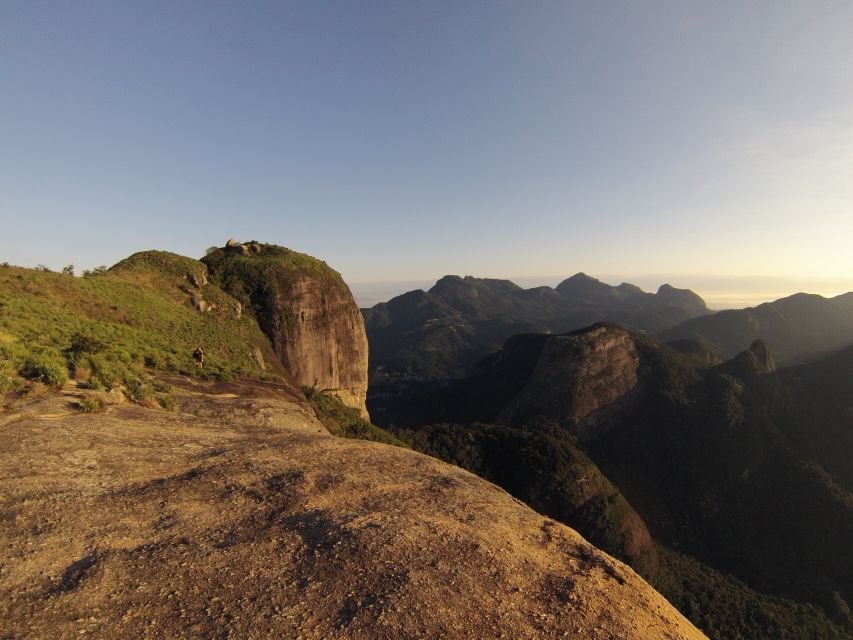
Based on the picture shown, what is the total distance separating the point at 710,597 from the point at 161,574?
2872 inches

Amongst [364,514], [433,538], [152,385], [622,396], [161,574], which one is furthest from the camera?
[622,396]

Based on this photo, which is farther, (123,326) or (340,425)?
(340,425)

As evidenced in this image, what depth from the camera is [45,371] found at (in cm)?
1717

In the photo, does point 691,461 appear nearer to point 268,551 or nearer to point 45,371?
point 268,551

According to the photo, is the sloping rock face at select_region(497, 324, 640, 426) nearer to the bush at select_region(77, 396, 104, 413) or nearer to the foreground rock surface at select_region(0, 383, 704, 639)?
the foreground rock surface at select_region(0, 383, 704, 639)

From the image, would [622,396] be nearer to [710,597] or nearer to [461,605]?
[710,597]

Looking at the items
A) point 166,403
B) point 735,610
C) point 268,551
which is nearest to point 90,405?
point 166,403

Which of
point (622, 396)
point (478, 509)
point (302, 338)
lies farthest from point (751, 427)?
point (478, 509)

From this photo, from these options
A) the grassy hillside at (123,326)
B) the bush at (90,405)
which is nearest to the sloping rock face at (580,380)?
the grassy hillside at (123,326)

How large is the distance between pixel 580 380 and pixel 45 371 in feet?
325

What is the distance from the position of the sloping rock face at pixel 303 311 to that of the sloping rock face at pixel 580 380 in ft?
163

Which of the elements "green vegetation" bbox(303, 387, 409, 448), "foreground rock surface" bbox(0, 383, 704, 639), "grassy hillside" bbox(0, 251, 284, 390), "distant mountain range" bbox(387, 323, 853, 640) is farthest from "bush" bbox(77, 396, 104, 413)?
"distant mountain range" bbox(387, 323, 853, 640)

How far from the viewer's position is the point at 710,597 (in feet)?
183

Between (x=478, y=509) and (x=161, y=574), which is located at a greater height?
(x=161, y=574)
